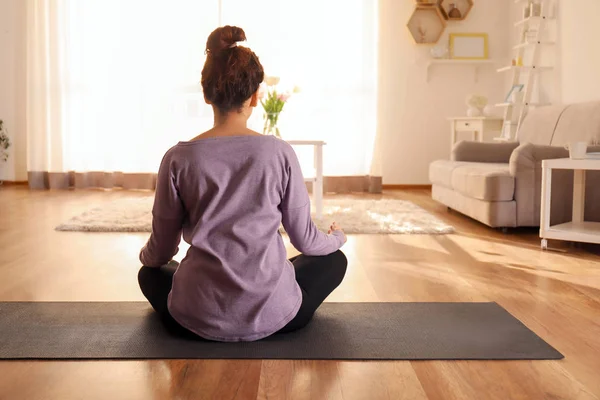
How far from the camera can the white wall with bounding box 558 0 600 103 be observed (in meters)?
4.98

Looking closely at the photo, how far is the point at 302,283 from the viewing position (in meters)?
2.05

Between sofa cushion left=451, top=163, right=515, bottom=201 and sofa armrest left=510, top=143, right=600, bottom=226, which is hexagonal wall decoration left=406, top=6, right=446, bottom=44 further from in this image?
sofa armrest left=510, top=143, right=600, bottom=226

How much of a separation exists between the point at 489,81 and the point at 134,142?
336cm

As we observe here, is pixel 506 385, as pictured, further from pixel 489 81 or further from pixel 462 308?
pixel 489 81

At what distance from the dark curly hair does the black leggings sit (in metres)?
0.52

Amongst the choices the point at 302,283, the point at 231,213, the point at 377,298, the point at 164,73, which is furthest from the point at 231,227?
the point at 164,73

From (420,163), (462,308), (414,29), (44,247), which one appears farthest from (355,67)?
(462,308)

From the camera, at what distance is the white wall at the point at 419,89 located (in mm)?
6895

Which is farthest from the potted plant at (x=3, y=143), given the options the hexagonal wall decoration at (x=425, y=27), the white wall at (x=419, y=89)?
the hexagonal wall decoration at (x=425, y=27)

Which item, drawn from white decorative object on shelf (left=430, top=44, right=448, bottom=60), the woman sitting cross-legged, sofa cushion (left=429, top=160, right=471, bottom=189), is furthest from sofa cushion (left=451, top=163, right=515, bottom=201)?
white decorative object on shelf (left=430, top=44, right=448, bottom=60)

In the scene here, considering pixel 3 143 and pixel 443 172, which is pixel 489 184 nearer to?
pixel 443 172

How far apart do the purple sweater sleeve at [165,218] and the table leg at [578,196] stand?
2.52m

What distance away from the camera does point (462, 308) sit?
2.39m

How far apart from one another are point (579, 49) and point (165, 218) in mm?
4219
